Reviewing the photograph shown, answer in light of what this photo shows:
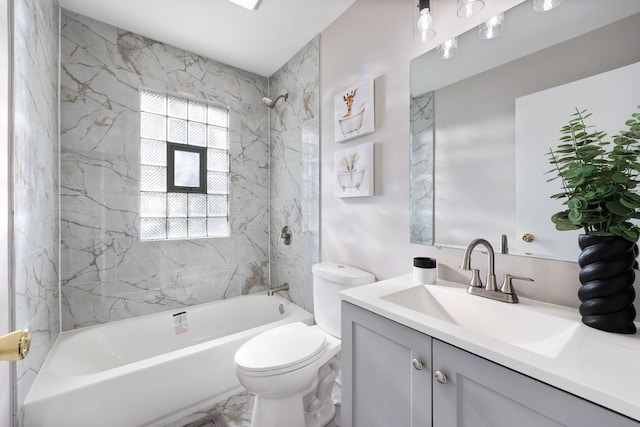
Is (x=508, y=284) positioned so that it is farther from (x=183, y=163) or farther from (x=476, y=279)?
(x=183, y=163)

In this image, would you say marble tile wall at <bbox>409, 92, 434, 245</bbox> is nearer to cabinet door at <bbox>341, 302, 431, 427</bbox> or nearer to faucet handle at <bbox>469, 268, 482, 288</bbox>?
faucet handle at <bbox>469, 268, 482, 288</bbox>

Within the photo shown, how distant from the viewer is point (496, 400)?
1.96ft

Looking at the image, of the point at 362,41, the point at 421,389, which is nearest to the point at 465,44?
the point at 362,41

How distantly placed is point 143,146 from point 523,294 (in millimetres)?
2607

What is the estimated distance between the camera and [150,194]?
2.10 meters

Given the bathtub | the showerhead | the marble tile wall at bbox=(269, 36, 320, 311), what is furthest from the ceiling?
the bathtub

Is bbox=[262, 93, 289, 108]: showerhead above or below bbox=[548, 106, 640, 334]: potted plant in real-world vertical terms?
above

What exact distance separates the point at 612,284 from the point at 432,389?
553 mm

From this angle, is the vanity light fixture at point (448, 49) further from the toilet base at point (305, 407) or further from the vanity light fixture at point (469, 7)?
the toilet base at point (305, 407)

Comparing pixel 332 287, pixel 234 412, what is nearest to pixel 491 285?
pixel 332 287

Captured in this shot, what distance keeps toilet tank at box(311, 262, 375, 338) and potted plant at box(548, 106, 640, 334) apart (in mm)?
943

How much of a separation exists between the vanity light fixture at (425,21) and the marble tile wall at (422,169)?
27cm

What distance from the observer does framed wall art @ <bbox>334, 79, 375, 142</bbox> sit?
154cm

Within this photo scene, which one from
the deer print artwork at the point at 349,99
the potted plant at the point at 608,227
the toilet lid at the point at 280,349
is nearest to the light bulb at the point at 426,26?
the deer print artwork at the point at 349,99
